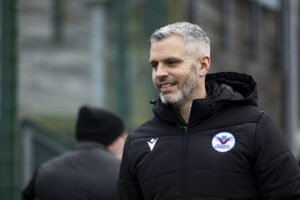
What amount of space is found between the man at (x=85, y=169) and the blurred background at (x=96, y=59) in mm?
1611

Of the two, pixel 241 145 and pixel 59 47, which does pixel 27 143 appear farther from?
pixel 59 47

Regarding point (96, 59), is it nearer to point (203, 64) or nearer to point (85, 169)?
point (85, 169)

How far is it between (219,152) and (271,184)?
0.86 ft

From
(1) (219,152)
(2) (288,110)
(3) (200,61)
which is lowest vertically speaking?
(2) (288,110)

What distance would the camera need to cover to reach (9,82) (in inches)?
246

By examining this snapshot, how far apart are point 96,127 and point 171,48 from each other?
1.48m

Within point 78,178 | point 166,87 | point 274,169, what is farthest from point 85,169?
point 274,169

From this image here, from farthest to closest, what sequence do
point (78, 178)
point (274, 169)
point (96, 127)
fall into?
point (96, 127)
point (78, 178)
point (274, 169)

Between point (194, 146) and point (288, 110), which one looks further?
point (288, 110)

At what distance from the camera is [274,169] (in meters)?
3.22

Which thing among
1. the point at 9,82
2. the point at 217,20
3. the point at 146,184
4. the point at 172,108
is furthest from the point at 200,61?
the point at 217,20

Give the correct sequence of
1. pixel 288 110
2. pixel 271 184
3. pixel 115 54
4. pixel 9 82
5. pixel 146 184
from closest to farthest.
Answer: pixel 271 184, pixel 146 184, pixel 9 82, pixel 115 54, pixel 288 110

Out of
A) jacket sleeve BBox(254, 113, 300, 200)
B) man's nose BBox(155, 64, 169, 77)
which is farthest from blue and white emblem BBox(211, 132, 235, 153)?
man's nose BBox(155, 64, 169, 77)

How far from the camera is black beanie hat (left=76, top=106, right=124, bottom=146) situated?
187 inches
